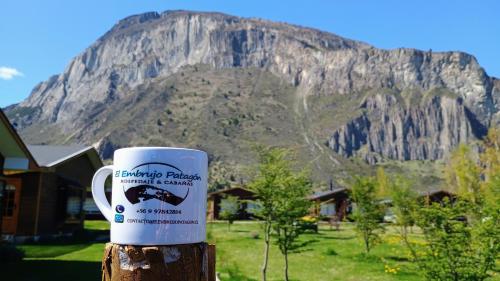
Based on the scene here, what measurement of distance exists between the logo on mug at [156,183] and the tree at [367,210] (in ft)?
61.4

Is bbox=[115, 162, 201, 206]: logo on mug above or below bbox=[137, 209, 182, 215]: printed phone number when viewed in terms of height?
above

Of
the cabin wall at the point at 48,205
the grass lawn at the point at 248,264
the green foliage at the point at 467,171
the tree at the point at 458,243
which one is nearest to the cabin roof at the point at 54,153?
the cabin wall at the point at 48,205

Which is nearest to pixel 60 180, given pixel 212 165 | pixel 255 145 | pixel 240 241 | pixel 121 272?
pixel 240 241

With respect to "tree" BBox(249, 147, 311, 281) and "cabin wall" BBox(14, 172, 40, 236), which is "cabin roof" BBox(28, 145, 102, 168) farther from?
"tree" BBox(249, 147, 311, 281)

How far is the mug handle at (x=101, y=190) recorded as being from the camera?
2.46 metres

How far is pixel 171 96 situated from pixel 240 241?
149110 millimetres

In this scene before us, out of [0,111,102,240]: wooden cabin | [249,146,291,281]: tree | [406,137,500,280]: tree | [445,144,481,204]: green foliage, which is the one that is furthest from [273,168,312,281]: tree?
[445,144,481,204]: green foliage

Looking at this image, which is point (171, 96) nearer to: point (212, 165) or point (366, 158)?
point (212, 165)

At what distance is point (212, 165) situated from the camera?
119m

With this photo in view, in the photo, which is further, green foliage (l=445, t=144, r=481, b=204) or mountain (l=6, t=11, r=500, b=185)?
mountain (l=6, t=11, r=500, b=185)

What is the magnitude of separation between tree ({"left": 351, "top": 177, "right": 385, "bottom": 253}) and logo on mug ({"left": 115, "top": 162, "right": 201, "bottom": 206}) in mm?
18726

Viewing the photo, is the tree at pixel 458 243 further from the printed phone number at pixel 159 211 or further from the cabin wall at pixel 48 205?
the cabin wall at pixel 48 205

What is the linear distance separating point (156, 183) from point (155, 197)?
0.07m

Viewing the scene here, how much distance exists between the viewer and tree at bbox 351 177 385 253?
1991 cm
